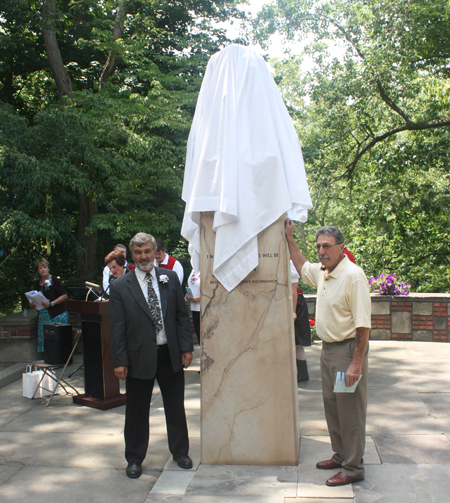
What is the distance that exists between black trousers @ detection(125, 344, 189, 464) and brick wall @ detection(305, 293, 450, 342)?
19.2ft

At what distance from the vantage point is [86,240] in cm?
1368

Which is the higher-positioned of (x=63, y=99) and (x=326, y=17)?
(x=326, y=17)

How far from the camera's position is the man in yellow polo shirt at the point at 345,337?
374 cm

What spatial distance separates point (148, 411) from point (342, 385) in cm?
164

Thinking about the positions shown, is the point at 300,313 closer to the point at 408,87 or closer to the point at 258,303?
the point at 258,303

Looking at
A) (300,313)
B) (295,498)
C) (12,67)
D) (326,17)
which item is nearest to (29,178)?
(300,313)

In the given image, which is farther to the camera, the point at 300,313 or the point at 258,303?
the point at 300,313

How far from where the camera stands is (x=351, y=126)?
57.0 ft

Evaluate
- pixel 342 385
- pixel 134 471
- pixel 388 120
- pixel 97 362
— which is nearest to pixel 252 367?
pixel 342 385

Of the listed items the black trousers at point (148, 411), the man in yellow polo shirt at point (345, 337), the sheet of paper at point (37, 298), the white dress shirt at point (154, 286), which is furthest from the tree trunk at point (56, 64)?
the man in yellow polo shirt at point (345, 337)

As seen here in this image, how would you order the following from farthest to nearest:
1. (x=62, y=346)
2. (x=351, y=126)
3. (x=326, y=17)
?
(x=326, y=17), (x=351, y=126), (x=62, y=346)

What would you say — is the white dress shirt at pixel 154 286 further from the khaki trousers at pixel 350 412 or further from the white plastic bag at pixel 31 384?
the white plastic bag at pixel 31 384

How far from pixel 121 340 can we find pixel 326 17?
17.9 m

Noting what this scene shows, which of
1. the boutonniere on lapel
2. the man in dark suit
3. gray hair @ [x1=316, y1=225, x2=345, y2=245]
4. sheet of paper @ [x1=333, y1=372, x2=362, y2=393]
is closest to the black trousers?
the man in dark suit
